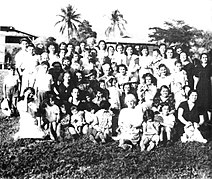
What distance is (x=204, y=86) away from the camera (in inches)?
165

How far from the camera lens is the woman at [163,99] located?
385 centimetres

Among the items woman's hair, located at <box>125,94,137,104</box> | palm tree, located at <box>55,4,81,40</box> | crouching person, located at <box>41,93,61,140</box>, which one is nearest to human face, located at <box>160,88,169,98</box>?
woman's hair, located at <box>125,94,137,104</box>

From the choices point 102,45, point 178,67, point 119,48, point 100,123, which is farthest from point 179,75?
point 100,123

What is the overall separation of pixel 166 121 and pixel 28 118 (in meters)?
1.69

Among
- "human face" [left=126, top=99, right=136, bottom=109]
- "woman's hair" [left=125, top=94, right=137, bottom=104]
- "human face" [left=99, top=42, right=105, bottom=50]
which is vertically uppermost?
"human face" [left=99, top=42, right=105, bottom=50]

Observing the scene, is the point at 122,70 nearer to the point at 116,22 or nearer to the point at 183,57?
the point at 116,22

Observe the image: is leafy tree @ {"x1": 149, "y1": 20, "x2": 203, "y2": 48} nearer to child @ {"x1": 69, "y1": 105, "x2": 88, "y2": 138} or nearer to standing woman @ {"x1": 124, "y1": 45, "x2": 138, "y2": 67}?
standing woman @ {"x1": 124, "y1": 45, "x2": 138, "y2": 67}

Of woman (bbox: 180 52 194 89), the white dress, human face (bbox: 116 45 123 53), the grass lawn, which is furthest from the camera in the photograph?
human face (bbox: 116 45 123 53)

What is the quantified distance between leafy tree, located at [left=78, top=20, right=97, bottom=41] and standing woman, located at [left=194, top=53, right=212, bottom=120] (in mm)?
1538

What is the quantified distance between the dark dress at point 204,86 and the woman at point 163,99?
1.31 feet

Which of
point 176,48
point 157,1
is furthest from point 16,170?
point 157,1

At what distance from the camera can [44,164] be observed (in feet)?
11.5

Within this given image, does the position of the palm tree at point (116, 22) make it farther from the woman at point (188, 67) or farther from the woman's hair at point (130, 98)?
the woman's hair at point (130, 98)

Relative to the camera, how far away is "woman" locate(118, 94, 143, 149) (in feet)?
12.2
